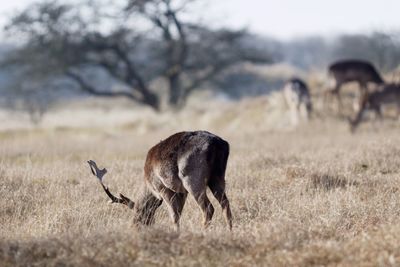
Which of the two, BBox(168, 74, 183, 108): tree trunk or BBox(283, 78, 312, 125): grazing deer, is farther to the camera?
BBox(168, 74, 183, 108): tree trunk

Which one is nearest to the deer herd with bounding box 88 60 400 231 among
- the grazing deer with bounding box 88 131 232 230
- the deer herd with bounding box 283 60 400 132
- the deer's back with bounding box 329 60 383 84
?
the grazing deer with bounding box 88 131 232 230

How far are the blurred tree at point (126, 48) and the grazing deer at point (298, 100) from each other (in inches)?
488

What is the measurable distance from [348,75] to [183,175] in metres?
18.3

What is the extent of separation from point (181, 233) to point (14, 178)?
4894mm

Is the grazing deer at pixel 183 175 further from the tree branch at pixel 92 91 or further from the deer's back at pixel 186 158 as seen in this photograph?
the tree branch at pixel 92 91

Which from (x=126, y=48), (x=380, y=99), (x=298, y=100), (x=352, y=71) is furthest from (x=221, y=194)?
(x=126, y=48)

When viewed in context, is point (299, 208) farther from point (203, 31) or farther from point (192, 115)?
point (203, 31)

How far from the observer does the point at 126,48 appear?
3953 cm

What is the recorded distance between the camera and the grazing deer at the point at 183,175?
8.97 metres

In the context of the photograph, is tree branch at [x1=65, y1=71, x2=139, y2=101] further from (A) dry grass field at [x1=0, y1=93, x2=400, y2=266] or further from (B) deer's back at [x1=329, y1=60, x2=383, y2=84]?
(A) dry grass field at [x1=0, y1=93, x2=400, y2=266]

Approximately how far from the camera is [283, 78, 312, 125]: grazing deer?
26328 millimetres

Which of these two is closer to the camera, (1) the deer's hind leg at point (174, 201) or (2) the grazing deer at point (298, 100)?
(1) the deer's hind leg at point (174, 201)

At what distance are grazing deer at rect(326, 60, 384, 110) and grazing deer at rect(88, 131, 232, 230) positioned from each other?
1769 centimetres

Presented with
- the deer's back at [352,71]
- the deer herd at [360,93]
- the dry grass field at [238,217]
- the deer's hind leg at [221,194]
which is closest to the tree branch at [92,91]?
the deer herd at [360,93]
